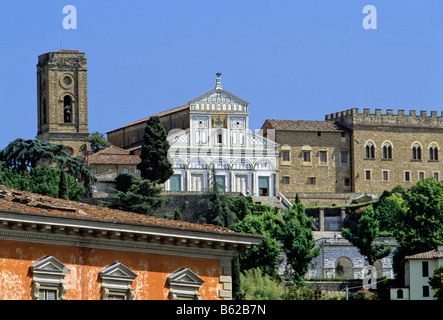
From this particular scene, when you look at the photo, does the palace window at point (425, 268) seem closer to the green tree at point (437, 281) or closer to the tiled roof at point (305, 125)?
the green tree at point (437, 281)

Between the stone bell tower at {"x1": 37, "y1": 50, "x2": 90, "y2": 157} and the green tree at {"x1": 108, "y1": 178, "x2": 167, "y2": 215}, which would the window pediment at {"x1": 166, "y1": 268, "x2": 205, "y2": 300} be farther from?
the stone bell tower at {"x1": 37, "y1": 50, "x2": 90, "y2": 157}

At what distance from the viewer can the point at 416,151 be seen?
96.6 m

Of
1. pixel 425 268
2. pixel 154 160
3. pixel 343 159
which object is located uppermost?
pixel 343 159

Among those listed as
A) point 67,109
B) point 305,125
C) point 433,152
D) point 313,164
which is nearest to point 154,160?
point 313,164

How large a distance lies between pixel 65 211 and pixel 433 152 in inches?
2904

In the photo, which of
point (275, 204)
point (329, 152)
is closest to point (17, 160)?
point (275, 204)

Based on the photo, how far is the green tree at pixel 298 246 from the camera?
7000 centimetres

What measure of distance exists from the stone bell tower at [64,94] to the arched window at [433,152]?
26.3 metres

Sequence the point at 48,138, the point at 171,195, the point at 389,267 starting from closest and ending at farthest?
the point at 389,267, the point at 171,195, the point at 48,138

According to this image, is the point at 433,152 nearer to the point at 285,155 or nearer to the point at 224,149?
the point at 285,155

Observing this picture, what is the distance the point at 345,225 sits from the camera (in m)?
84.5

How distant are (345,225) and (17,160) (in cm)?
2219

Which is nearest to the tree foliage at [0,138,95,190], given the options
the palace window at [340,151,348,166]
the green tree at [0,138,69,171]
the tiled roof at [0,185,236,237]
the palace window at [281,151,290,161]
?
the green tree at [0,138,69,171]
